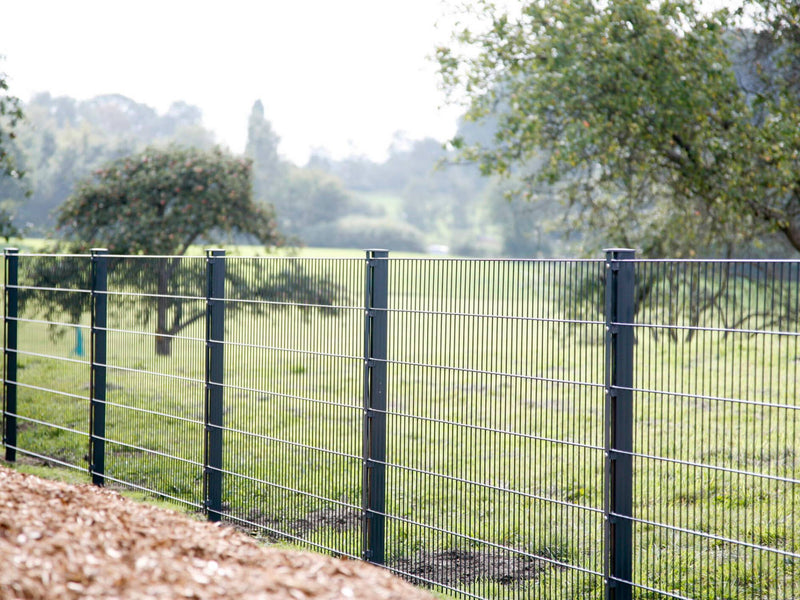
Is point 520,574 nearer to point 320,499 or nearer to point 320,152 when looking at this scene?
point 320,499

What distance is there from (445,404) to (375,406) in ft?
1.50

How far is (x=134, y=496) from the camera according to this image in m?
7.35

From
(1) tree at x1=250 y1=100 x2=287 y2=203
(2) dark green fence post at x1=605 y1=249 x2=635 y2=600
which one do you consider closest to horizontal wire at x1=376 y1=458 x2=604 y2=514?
(2) dark green fence post at x1=605 y1=249 x2=635 y2=600

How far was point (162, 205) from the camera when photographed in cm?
1631

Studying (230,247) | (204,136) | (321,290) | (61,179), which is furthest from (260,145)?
(321,290)

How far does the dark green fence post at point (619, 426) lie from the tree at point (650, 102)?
7130 mm

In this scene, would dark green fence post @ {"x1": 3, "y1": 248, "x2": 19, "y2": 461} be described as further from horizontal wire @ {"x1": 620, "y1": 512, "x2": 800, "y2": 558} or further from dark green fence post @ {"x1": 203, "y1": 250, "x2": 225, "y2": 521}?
horizontal wire @ {"x1": 620, "y1": 512, "x2": 800, "y2": 558}

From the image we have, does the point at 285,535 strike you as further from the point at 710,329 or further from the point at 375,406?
the point at 710,329

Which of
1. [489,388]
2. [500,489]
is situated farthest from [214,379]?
[500,489]

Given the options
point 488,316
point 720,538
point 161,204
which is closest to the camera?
point 720,538

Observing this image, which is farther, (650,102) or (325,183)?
(325,183)

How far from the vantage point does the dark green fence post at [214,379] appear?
21.3 feet

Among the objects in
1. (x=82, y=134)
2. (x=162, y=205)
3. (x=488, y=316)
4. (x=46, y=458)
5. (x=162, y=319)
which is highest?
(x=82, y=134)

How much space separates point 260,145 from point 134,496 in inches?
3363
